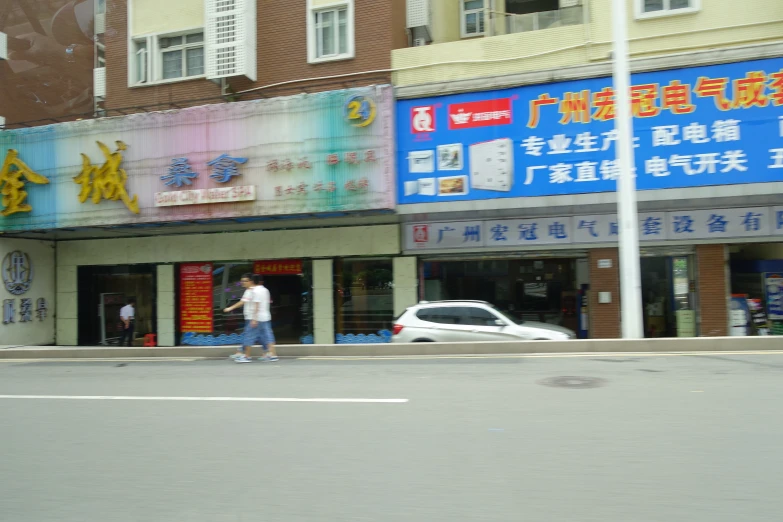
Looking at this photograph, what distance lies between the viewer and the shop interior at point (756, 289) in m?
13.5

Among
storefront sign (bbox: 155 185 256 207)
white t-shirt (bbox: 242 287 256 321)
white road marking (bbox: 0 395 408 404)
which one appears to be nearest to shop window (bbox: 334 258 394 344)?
storefront sign (bbox: 155 185 256 207)

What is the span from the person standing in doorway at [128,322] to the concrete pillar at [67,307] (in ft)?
5.10

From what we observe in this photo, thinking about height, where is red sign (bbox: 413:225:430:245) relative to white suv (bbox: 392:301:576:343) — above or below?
above

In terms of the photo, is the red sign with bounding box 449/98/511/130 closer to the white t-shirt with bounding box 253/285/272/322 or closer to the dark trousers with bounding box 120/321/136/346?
the white t-shirt with bounding box 253/285/272/322

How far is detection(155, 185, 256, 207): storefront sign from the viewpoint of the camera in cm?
1445

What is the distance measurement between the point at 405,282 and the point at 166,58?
32.5 feet

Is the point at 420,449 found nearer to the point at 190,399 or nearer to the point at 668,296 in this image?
the point at 190,399

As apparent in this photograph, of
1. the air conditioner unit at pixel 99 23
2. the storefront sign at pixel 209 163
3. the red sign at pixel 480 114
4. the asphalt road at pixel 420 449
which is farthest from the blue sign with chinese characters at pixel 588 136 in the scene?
the air conditioner unit at pixel 99 23

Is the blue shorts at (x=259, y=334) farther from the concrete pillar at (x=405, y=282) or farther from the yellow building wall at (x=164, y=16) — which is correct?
the yellow building wall at (x=164, y=16)

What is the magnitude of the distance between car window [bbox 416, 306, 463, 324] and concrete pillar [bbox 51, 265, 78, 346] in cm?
1250

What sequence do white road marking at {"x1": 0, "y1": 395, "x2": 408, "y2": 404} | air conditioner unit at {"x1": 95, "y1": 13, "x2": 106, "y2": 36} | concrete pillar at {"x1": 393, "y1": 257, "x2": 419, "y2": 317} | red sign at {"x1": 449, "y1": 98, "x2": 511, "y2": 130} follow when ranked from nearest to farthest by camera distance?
1. white road marking at {"x1": 0, "y1": 395, "x2": 408, "y2": 404}
2. red sign at {"x1": 449, "y1": 98, "x2": 511, "y2": 130}
3. concrete pillar at {"x1": 393, "y1": 257, "x2": 419, "y2": 317}
4. air conditioner unit at {"x1": 95, "y1": 13, "x2": 106, "y2": 36}

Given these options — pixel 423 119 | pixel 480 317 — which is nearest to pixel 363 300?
pixel 480 317

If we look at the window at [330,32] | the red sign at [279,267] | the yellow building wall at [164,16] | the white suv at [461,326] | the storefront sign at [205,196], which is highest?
the yellow building wall at [164,16]

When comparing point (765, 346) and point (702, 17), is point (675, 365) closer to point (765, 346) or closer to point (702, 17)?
point (765, 346)
